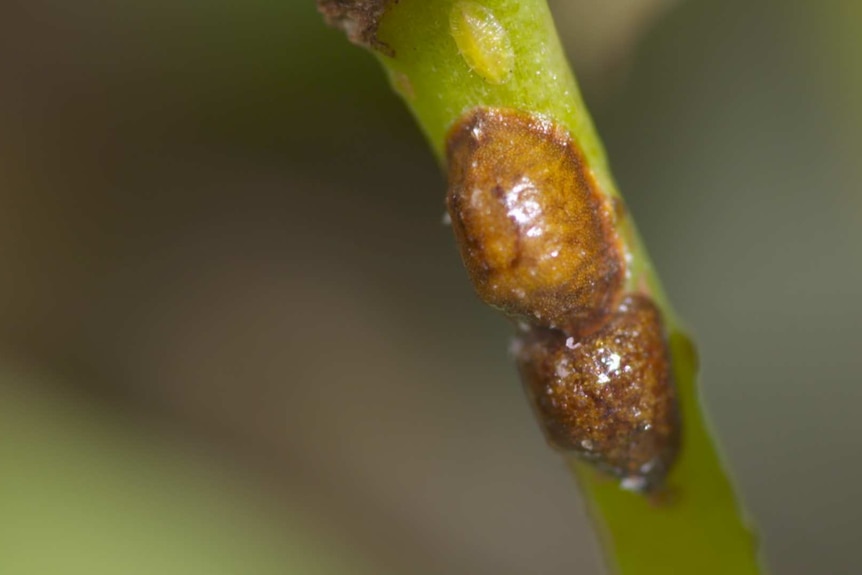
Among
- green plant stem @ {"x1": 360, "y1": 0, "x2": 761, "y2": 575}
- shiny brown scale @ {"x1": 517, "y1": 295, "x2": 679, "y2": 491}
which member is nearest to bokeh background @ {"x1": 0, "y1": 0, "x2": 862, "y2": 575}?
A: green plant stem @ {"x1": 360, "y1": 0, "x2": 761, "y2": 575}

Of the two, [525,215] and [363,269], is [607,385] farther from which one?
[363,269]

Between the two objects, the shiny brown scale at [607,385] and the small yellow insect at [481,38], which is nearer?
the small yellow insect at [481,38]

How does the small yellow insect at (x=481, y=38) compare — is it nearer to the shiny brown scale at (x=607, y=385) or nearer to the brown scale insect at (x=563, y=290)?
the brown scale insect at (x=563, y=290)

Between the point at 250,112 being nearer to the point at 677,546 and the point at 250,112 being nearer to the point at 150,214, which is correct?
the point at 150,214

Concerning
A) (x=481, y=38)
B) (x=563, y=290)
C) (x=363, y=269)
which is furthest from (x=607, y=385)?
(x=363, y=269)

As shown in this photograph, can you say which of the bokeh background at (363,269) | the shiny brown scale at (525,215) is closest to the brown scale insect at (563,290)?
the shiny brown scale at (525,215)
